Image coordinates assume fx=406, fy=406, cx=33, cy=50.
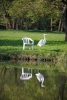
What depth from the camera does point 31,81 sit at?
771 inches

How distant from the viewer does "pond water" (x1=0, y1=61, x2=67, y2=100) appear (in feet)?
52.8

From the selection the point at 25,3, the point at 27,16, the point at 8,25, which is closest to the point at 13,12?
the point at 27,16

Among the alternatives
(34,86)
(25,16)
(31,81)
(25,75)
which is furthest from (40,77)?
(25,16)

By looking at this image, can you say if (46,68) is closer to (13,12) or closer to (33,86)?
(33,86)

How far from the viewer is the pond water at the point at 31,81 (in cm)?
1609

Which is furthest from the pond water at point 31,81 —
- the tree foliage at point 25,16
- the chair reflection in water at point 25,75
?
the tree foliage at point 25,16

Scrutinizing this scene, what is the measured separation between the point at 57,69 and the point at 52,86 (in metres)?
5.80

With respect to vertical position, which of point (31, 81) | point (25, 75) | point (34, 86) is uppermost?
point (34, 86)

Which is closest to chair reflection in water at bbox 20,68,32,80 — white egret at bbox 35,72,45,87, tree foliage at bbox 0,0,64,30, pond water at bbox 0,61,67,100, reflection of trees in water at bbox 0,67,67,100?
pond water at bbox 0,61,67,100

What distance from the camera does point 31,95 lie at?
16.2 m

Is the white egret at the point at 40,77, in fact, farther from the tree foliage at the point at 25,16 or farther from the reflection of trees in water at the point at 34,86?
the tree foliage at the point at 25,16

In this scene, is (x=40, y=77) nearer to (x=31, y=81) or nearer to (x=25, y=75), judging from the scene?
(x=25, y=75)

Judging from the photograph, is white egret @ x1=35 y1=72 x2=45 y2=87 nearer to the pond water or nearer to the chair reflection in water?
the pond water

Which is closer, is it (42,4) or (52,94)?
(52,94)
